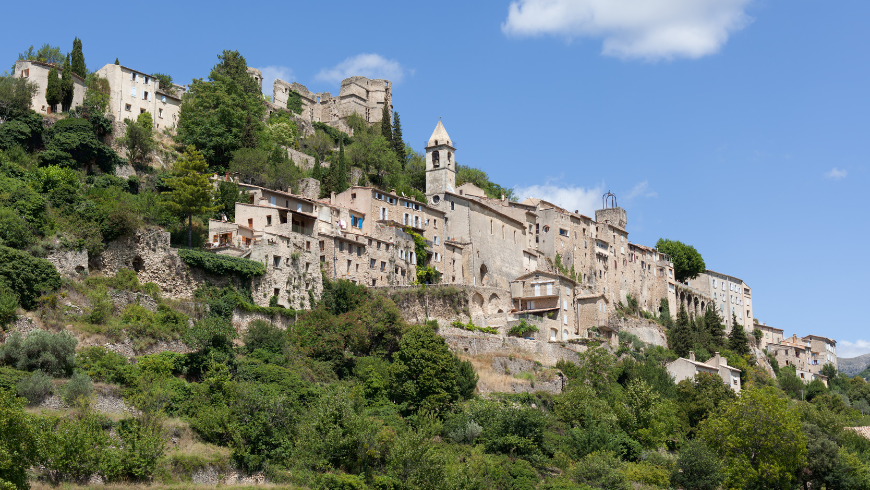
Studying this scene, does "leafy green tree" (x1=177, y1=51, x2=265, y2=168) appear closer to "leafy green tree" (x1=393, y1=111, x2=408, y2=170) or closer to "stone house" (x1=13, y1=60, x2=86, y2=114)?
"stone house" (x1=13, y1=60, x2=86, y2=114)

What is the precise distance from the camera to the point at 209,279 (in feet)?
168

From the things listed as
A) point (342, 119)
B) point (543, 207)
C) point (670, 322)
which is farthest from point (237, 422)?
point (342, 119)

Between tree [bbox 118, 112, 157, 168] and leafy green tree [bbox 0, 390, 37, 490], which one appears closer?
leafy green tree [bbox 0, 390, 37, 490]

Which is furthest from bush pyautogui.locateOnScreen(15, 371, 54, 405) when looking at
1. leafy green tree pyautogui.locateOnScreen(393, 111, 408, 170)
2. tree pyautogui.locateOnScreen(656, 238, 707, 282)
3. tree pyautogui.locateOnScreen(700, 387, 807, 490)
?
tree pyautogui.locateOnScreen(656, 238, 707, 282)

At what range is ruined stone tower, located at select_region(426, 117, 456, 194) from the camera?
8225cm

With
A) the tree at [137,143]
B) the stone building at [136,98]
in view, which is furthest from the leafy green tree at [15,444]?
the stone building at [136,98]

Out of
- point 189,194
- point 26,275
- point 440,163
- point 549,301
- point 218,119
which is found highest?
point 218,119

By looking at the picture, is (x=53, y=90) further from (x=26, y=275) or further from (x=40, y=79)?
(x=26, y=275)

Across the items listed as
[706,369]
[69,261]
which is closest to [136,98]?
[69,261]

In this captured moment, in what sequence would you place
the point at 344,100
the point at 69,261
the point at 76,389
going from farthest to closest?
the point at 344,100 → the point at 69,261 → the point at 76,389

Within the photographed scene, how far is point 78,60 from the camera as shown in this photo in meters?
72.6

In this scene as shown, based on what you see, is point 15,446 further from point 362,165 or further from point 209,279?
point 362,165

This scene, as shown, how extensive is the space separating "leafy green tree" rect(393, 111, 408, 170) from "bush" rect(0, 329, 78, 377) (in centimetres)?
6191

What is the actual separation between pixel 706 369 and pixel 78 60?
57.2 m
